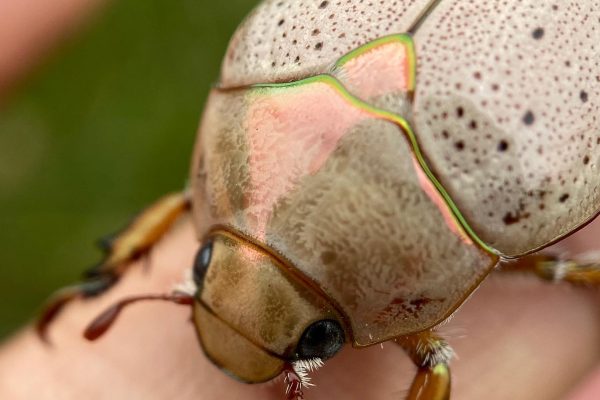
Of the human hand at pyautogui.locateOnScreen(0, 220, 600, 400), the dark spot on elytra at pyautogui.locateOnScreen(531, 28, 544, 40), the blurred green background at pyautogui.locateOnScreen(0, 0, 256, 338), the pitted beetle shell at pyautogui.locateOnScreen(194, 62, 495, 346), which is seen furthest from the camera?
the blurred green background at pyautogui.locateOnScreen(0, 0, 256, 338)

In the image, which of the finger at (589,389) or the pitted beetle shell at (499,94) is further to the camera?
the finger at (589,389)

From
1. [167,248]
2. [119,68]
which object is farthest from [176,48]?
[167,248]

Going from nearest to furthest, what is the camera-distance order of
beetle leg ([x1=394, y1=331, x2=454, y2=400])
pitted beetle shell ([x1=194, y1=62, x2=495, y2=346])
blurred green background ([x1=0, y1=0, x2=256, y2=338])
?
1. pitted beetle shell ([x1=194, y1=62, x2=495, y2=346])
2. beetle leg ([x1=394, y1=331, x2=454, y2=400])
3. blurred green background ([x1=0, y1=0, x2=256, y2=338])

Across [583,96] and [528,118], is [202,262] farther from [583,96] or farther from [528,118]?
[583,96]

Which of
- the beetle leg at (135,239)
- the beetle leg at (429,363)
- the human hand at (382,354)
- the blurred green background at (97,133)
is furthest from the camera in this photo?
the blurred green background at (97,133)

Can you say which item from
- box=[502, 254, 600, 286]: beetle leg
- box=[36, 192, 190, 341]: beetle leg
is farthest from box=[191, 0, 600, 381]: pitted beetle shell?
box=[36, 192, 190, 341]: beetle leg

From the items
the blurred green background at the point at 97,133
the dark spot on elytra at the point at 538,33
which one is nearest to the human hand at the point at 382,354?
the dark spot on elytra at the point at 538,33

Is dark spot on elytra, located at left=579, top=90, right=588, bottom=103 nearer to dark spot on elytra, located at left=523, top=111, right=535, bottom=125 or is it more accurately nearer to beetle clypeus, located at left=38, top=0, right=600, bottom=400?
beetle clypeus, located at left=38, top=0, right=600, bottom=400

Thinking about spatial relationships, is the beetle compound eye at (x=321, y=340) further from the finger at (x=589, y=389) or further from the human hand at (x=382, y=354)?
the finger at (x=589, y=389)
